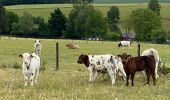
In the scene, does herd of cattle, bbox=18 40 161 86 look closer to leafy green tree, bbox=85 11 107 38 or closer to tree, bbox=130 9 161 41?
leafy green tree, bbox=85 11 107 38

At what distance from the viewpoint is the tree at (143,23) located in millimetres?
120719

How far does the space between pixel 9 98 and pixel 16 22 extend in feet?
396

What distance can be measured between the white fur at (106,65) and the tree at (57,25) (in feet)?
316

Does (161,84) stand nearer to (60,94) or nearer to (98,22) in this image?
(60,94)

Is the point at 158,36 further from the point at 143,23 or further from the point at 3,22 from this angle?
the point at 3,22

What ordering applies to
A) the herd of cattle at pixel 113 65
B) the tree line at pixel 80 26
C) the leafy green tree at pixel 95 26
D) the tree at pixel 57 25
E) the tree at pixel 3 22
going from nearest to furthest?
the herd of cattle at pixel 113 65, the tree at pixel 57 25, the tree line at pixel 80 26, the leafy green tree at pixel 95 26, the tree at pixel 3 22

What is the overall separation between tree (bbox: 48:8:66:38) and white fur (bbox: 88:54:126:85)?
96.3m

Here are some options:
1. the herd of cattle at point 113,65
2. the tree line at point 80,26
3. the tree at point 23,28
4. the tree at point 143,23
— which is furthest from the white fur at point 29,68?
the tree at point 23,28

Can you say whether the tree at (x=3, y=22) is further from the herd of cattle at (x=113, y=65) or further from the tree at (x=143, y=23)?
the herd of cattle at (x=113, y=65)

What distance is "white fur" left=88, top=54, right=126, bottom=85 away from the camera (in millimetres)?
18531

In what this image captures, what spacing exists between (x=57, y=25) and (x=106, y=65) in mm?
101214

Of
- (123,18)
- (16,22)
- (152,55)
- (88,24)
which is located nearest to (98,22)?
(88,24)

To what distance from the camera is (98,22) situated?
124m

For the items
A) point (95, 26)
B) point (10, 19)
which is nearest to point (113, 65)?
point (95, 26)
